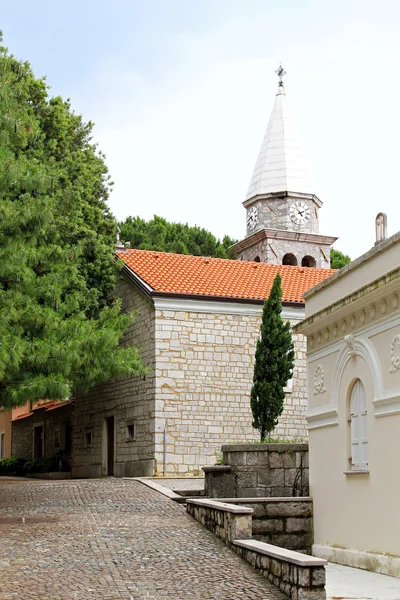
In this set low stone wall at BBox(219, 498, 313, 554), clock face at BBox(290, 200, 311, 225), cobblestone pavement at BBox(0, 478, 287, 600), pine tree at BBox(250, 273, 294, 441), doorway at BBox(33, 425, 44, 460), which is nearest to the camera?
cobblestone pavement at BBox(0, 478, 287, 600)

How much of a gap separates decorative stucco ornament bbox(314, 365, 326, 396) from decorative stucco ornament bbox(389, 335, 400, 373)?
2.90 meters

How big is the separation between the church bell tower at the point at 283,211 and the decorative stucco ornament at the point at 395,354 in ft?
102

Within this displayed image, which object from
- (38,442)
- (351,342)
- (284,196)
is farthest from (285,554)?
(284,196)

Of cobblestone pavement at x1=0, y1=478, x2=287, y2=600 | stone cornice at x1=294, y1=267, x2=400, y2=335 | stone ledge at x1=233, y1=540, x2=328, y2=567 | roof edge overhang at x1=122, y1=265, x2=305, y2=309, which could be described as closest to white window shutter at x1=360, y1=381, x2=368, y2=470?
stone cornice at x1=294, y1=267, x2=400, y2=335

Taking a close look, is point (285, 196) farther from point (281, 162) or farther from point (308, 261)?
point (308, 261)

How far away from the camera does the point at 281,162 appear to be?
46656mm

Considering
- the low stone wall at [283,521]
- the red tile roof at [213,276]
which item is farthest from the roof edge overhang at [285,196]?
the low stone wall at [283,521]

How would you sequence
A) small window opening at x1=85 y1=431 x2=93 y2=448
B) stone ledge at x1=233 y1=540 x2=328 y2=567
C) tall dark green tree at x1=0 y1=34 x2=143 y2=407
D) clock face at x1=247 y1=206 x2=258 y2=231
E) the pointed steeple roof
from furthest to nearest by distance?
clock face at x1=247 y1=206 x2=258 y2=231, the pointed steeple roof, small window opening at x1=85 y1=431 x2=93 y2=448, tall dark green tree at x1=0 y1=34 x2=143 y2=407, stone ledge at x1=233 y1=540 x2=328 y2=567

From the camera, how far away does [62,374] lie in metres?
16.2

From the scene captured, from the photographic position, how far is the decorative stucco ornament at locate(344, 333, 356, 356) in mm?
14406

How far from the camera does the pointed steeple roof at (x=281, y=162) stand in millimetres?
46156

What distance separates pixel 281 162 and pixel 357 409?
3353cm

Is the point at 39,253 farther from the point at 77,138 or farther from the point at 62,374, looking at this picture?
the point at 77,138

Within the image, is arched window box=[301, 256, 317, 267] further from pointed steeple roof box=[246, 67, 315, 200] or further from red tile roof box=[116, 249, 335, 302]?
red tile roof box=[116, 249, 335, 302]
